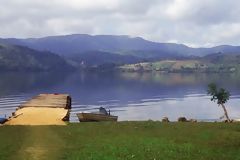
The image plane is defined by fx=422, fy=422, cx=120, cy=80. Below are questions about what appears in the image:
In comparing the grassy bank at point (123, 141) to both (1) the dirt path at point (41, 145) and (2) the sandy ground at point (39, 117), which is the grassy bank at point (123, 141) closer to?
(1) the dirt path at point (41, 145)

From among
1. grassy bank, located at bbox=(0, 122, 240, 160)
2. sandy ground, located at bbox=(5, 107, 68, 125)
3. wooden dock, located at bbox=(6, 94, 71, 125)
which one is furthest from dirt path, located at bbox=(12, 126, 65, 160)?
wooden dock, located at bbox=(6, 94, 71, 125)

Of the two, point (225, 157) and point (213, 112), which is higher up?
point (225, 157)

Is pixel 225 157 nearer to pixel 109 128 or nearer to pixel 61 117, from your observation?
pixel 109 128

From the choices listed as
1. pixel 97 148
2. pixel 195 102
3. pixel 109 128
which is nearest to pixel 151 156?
pixel 97 148

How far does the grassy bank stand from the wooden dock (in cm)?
728

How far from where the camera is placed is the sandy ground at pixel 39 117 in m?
52.4

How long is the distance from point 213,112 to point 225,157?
127724 millimetres

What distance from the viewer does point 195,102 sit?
643 ft

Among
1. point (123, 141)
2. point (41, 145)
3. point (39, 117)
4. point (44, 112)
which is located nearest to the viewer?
point (41, 145)

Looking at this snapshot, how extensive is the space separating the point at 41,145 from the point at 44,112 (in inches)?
1012

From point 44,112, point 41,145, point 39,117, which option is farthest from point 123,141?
point 44,112

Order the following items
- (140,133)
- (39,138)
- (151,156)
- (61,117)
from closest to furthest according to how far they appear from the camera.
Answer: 1. (151,156)
2. (39,138)
3. (140,133)
4. (61,117)

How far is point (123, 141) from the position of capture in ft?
124

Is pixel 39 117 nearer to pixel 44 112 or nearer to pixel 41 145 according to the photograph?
pixel 44 112
